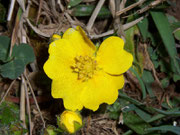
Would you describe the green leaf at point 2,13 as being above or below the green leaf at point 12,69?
above

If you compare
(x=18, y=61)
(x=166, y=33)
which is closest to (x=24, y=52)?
(x=18, y=61)

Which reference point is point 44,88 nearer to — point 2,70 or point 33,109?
point 33,109

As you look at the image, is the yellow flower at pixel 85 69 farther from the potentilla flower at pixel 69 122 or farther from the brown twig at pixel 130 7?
the brown twig at pixel 130 7

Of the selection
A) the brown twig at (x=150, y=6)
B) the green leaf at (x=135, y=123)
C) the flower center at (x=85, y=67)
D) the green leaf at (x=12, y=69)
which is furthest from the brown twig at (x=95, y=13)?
the green leaf at (x=135, y=123)

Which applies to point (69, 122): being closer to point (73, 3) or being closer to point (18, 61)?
point (18, 61)

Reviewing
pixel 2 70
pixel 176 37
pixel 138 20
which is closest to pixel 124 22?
pixel 138 20

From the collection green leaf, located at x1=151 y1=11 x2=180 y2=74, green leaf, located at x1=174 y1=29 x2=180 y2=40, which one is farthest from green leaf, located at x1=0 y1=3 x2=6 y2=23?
green leaf, located at x1=174 y1=29 x2=180 y2=40

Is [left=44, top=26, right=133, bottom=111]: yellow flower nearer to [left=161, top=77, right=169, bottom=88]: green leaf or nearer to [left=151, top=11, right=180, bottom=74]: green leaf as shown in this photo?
[left=151, top=11, right=180, bottom=74]: green leaf
